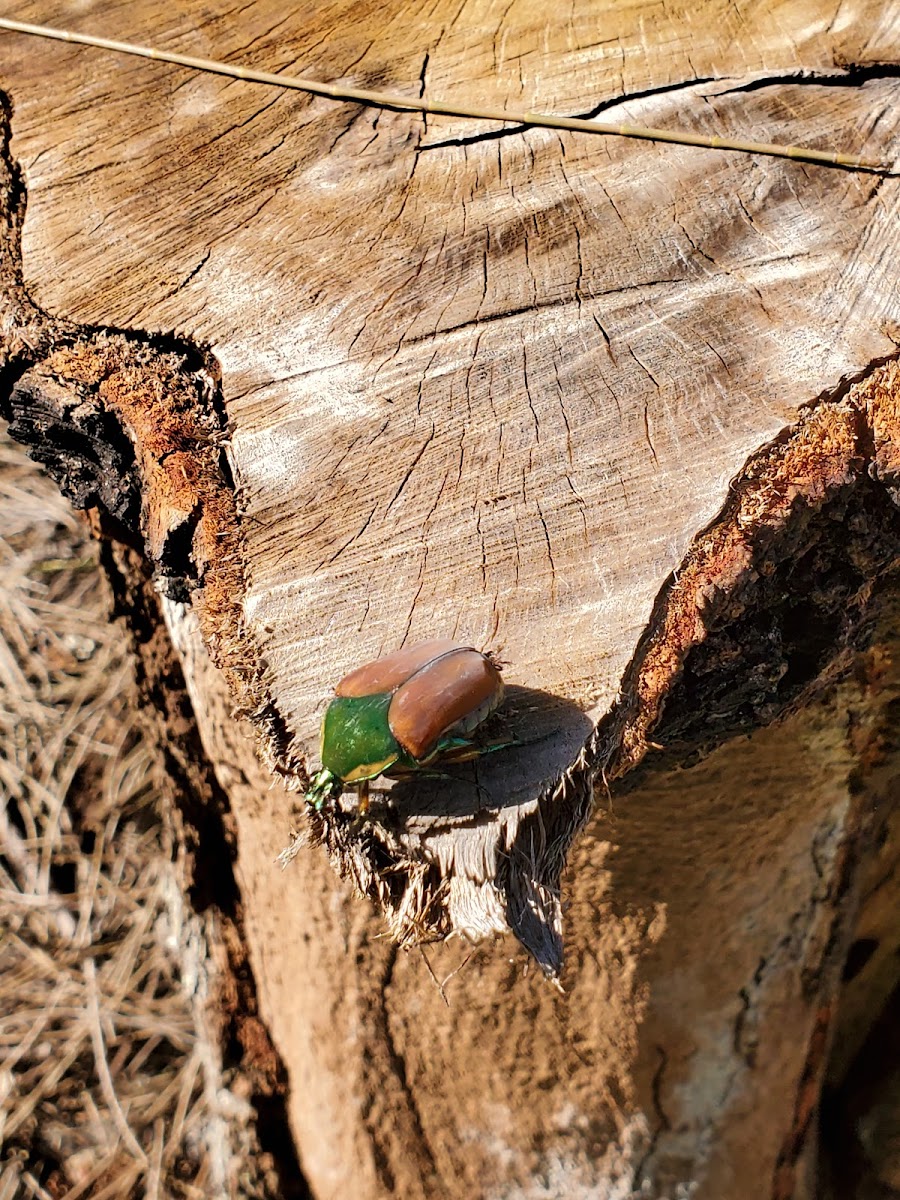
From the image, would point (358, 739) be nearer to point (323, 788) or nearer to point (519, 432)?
point (323, 788)

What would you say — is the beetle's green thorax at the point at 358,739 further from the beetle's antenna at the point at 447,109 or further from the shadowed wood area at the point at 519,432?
the beetle's antenna at the point at 447,109

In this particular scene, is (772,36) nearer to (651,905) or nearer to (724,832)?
(724,832)

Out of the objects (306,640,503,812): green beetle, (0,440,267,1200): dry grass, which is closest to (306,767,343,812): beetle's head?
(306,640,503,812): green beetle

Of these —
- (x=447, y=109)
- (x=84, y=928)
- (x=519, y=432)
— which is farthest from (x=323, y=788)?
(x=84, y=928)

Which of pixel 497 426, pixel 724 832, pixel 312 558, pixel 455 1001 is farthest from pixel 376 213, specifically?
pixel 455 1001

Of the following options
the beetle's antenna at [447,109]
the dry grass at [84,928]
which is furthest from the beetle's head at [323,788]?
the dry grass at [84,928]
